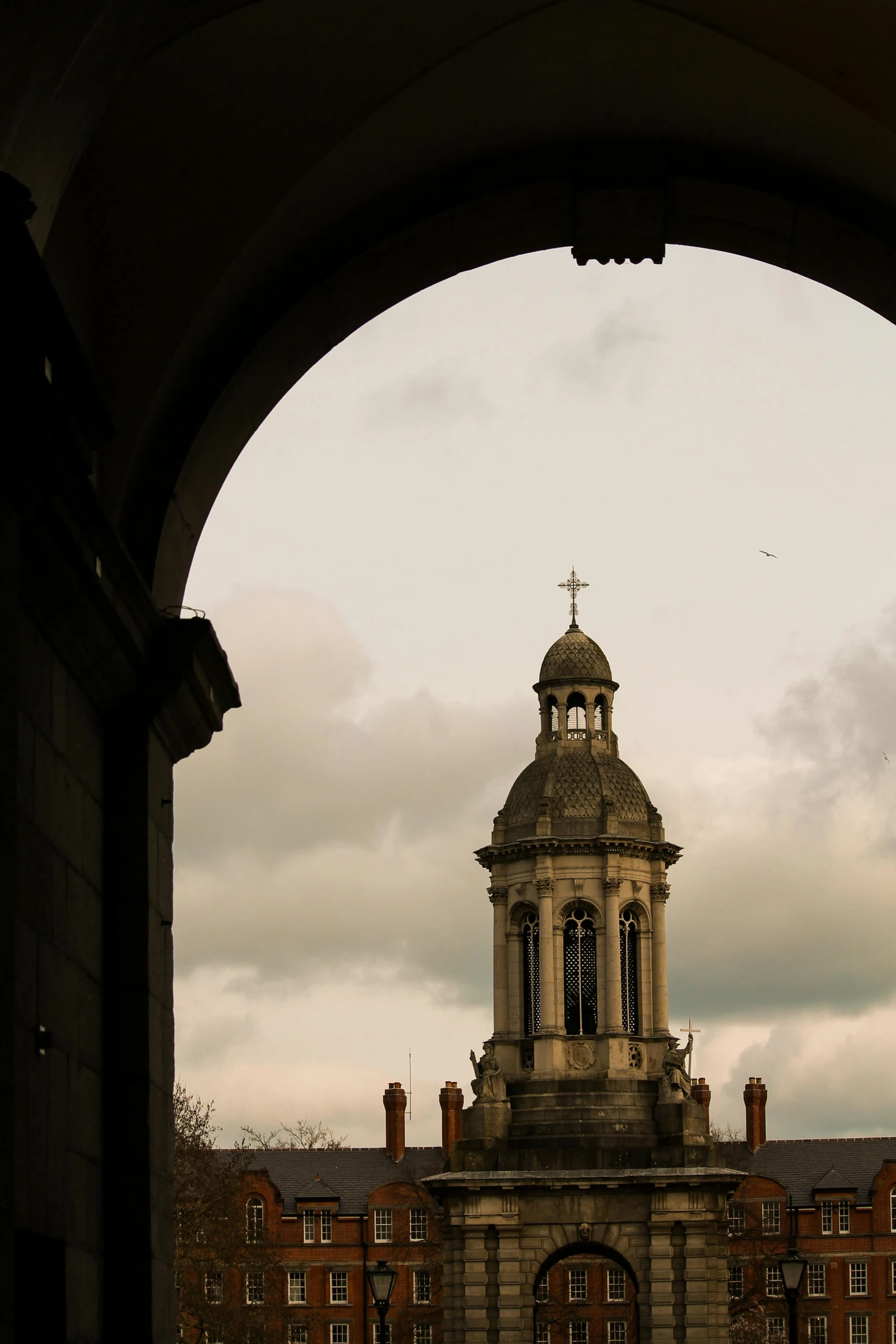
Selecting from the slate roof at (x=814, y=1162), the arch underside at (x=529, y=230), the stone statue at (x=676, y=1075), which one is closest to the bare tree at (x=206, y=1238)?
the stone statue at (x=676, y=1075)

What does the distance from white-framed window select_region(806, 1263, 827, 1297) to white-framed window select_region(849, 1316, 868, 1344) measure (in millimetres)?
1686

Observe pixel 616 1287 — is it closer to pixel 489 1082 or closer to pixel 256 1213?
pixel 256 1213

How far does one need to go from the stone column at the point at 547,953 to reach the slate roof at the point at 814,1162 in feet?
101

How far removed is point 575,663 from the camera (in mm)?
66688

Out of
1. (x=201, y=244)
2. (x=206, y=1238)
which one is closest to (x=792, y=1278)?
(x=201, y=244)

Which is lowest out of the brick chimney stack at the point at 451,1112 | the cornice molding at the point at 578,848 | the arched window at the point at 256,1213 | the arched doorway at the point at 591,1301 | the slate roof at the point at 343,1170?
the arched doorway at the point at 591,1301

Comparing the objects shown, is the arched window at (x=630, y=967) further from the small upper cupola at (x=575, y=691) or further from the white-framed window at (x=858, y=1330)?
the white-framed window at (x=858, y=1330)

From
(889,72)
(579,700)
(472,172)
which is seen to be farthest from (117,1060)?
(579,700)

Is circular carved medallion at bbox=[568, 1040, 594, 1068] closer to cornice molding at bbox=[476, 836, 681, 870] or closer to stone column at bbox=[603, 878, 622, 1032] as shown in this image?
stone column at bbox=[603, 878, 622, 1032]

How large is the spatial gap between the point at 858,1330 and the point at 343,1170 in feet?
68.4

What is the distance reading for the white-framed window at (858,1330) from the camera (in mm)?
90562

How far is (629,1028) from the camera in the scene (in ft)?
213

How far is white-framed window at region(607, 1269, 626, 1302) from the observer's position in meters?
87.9

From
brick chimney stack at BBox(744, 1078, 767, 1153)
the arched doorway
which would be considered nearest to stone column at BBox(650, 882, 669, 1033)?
the arched doorway
